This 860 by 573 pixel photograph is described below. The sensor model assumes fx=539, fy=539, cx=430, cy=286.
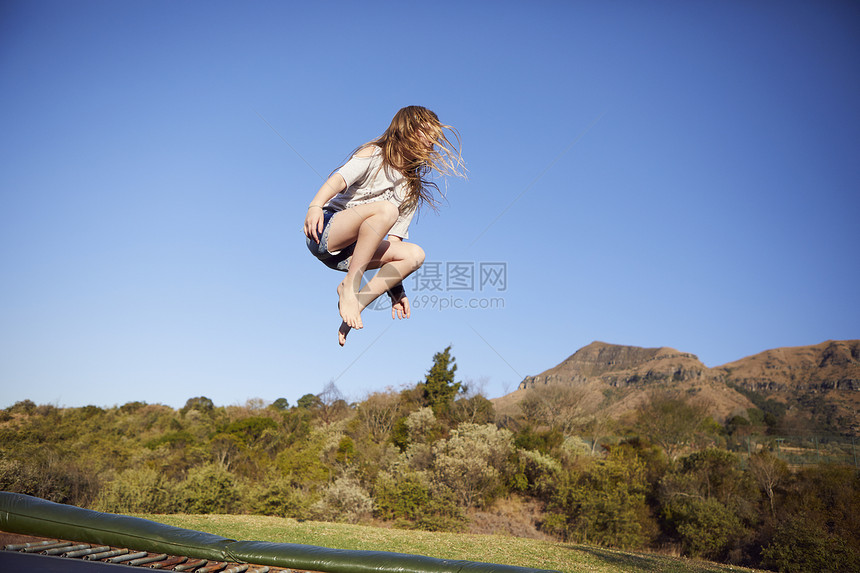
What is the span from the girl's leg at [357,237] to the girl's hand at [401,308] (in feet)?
1.97

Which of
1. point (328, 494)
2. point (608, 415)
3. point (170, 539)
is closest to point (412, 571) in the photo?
point (170, 539)

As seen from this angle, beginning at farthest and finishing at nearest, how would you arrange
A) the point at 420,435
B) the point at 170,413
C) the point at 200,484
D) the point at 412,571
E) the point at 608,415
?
the point at 170,413
the point at 608,415
the point at 420,435
the point at 200,484
the point at 412,571

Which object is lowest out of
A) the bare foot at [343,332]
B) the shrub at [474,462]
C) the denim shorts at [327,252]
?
the shrub at [474,462]

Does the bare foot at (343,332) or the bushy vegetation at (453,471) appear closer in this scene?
the bare foot at (343,332)

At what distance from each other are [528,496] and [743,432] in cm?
1486

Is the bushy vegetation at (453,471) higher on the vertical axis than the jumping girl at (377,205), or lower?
lower

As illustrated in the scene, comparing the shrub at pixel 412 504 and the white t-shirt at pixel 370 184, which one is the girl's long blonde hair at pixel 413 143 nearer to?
the white t-shirt at pixel 370 184

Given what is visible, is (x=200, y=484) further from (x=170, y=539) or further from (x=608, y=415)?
(x=608, y=415)

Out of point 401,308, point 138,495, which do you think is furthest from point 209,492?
point 401,308

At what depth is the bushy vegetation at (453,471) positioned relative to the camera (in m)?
16.6

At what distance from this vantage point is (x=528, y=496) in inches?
899

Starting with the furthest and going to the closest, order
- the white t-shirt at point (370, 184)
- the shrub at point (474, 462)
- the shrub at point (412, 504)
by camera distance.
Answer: the shrub at point (474, 462) < the shrub at point (412, 504) < the white t-shirt at point (370, 184)

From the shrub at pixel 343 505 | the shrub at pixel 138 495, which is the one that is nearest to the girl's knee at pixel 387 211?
the shrub at pixel 138 495

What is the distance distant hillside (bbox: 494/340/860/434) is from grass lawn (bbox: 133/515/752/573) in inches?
594
